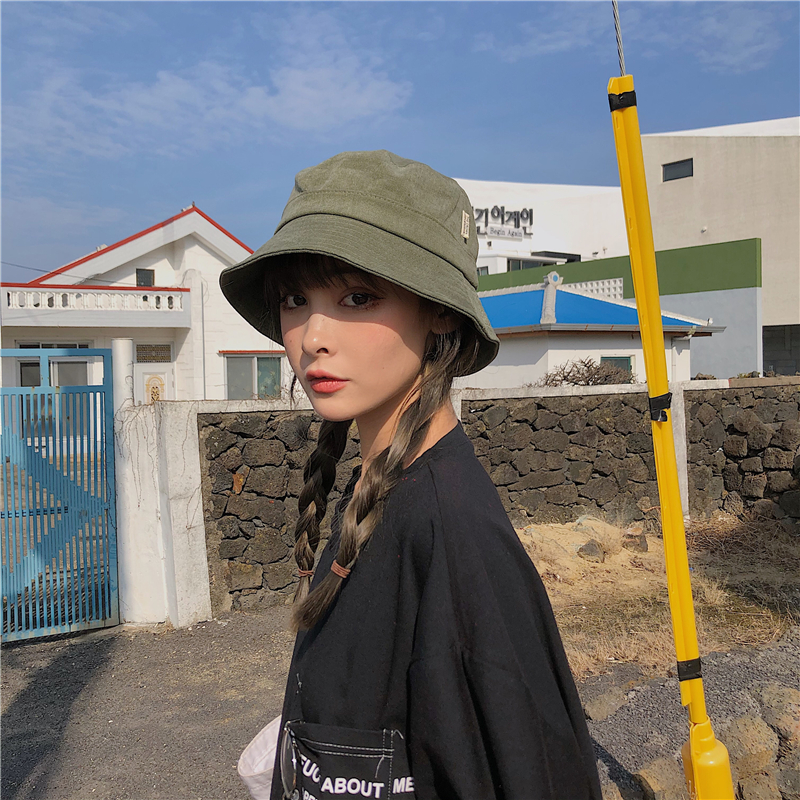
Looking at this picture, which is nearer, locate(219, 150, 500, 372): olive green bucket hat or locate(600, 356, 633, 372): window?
locate(219, 150, 500, 372): olive green bucket hat

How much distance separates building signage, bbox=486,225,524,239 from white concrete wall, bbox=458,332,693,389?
15.3 metres

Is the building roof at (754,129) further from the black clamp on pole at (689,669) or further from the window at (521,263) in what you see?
the black clamp on pole at (689,669)

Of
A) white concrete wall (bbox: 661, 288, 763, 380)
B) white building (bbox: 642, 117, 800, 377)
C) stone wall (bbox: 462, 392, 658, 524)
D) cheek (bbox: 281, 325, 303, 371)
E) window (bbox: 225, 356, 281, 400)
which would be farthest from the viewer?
white building (bbox: 642, 117, 800, 377)

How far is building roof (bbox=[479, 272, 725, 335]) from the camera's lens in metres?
12.4

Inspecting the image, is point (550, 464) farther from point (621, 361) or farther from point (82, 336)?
point (82, 336)

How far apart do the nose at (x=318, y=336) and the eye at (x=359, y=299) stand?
0.15 ft

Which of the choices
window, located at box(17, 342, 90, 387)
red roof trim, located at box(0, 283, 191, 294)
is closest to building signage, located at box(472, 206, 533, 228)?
red roof trim, located at box(0, 283, 191, 294)

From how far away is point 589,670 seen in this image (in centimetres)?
408

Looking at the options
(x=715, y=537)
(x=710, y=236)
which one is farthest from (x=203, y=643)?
(x=710, y=236)

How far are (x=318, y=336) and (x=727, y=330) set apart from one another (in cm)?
2011

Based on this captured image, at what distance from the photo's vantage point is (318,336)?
108 cm

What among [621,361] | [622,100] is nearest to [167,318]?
[621,361]

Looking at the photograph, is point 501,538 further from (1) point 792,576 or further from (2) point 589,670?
(1) point 792,576

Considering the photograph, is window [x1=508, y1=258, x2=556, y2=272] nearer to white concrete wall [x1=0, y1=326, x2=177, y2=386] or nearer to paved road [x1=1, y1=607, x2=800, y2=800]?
white concrete wall [x1=0, y1=326, x2=177, y2=386]
